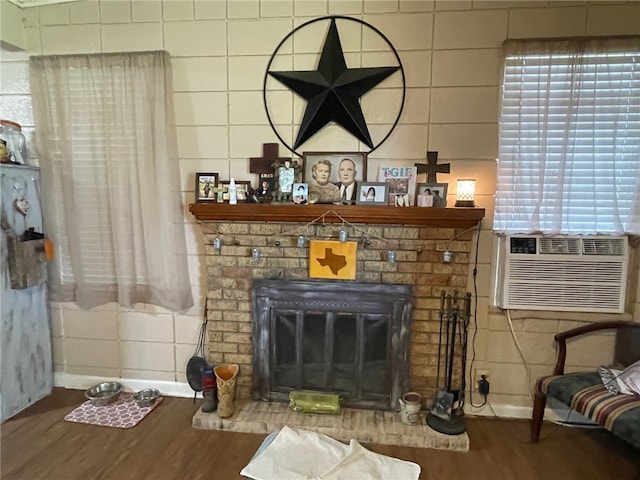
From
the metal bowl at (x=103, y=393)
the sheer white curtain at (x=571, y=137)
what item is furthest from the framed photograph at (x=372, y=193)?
the metal bowl at (x=103, y=393)

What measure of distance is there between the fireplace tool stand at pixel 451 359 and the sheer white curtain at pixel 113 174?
63.1 inches

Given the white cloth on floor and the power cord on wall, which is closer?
the white cloth on floor

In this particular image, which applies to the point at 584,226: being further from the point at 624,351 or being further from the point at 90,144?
the point at 90,144

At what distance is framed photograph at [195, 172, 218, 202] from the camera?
227cm

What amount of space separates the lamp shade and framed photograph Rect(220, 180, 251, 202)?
1.23m

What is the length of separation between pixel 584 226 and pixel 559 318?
55 cm

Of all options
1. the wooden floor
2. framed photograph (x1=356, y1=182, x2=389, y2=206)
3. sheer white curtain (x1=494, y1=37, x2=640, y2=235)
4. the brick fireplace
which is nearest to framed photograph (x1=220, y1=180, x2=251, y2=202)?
the brick fireplace

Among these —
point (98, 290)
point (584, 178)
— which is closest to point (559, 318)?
point (584, 178)

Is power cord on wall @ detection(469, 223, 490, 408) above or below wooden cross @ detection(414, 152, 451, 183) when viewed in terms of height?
below

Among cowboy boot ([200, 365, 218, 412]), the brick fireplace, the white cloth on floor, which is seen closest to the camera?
the white cloth on floor

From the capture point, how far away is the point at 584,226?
2109 millimetres

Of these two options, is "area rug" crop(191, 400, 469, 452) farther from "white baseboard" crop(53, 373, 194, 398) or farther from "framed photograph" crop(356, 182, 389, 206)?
"framed photograph" crop(356, 182, 389, 206)

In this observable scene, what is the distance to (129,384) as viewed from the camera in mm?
2549

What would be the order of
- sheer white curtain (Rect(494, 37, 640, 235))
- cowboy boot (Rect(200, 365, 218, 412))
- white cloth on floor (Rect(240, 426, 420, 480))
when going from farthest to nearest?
cowboy boot (Rect(200, 365, 218, 412))
sheer white curtain (Rect(494, 37, 640, 235))
white cloth on floor (Rect(240, 426, 420, 480))
